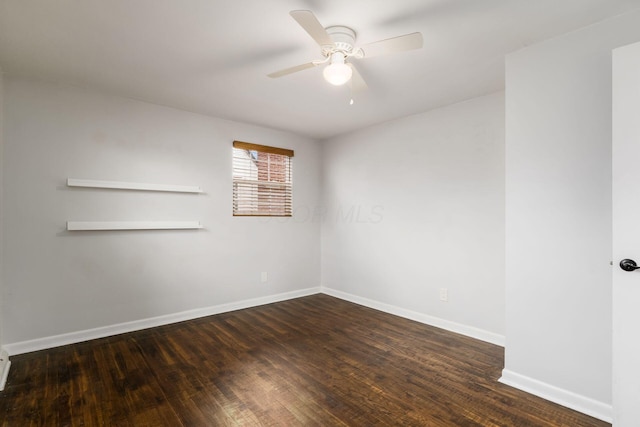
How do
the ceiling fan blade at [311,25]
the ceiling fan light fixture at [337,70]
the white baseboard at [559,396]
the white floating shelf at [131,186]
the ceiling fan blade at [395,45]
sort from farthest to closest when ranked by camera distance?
1. the white floating shelf at [131,186]
2. the ceiling fan light fixture at [337,70]
3. the white baseboard at [559,396]
4. the ceiling fan blade at [395,45]
5. the ceiling fan blade at [311,25]

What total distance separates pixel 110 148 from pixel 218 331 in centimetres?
217

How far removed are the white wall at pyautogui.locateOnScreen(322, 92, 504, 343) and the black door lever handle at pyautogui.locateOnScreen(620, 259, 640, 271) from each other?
1.36 m

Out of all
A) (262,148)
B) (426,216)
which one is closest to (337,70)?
(426,216)

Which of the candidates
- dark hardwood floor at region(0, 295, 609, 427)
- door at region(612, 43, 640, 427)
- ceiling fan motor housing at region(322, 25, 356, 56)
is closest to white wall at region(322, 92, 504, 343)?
dark hardwood floor at region(0, 295, 609, 427)

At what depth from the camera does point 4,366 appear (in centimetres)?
234

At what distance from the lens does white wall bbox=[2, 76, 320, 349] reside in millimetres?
2713

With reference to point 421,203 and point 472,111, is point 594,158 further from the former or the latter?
point 421,203

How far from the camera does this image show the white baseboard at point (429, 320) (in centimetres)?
297

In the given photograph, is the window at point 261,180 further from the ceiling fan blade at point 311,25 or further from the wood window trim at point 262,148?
the ceiling fan blade at point 311,25

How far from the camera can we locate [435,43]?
2.14 m

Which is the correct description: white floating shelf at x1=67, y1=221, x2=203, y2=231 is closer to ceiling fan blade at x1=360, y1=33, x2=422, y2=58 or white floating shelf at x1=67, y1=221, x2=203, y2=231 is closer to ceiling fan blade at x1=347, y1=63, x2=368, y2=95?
ceiling fan blade at x1=347, y1=63, x2=368, y2=95

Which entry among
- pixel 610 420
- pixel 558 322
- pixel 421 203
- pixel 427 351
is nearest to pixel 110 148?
pixel 421 203

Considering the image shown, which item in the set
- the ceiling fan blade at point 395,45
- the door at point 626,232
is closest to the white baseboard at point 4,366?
the ceiling fan blade at point 395,45

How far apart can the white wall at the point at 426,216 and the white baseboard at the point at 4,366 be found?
3491mm
